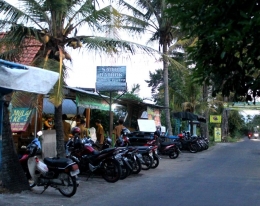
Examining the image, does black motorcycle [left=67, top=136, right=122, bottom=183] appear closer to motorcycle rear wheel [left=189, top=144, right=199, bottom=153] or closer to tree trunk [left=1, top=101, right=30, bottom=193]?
A: tree trunk [left=1, top=101, right=30, bottom=193]

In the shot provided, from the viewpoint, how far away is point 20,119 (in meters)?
13.6

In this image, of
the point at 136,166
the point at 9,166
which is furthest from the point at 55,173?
the point at 136,166

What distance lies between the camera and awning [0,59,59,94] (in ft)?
20.9

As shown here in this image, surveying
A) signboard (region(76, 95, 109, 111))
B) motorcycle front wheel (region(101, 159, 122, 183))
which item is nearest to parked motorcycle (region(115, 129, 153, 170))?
signboard (region(76, 95, 109, 111))

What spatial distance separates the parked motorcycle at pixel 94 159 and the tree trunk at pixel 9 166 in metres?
2.05

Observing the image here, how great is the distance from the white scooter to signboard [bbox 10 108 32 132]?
3758 millimetres

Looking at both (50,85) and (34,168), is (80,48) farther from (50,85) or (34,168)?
(50,85)

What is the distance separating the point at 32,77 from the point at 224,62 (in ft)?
9.71

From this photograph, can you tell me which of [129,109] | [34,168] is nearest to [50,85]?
[34,168]

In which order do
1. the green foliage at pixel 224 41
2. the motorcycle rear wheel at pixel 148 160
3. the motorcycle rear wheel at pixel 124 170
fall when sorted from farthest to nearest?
the motorcycle rear wheel at pixel 148 160, the motorcycle rear wheel at pixel 124 170, the green foliage at pixel 224 41

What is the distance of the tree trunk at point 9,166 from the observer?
940 centimetres

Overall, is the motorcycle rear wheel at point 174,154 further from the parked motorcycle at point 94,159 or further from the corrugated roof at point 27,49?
the corrugated roof at point 27,49

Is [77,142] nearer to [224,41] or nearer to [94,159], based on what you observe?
[94,159]

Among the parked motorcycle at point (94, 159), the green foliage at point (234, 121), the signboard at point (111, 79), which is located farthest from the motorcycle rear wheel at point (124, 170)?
the green foliage at point (234, 121)
